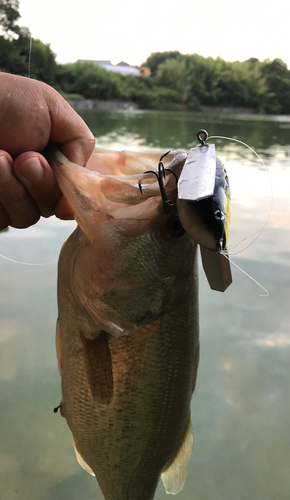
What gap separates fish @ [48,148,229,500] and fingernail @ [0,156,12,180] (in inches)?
4.8

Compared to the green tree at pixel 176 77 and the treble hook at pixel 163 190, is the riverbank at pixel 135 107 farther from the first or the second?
the treble hook at pixel 163 190

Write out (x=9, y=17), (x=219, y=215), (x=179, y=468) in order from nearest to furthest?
1. (x=219, y=215)
2. (x=179, y=468)
3. (x=9, y=17)

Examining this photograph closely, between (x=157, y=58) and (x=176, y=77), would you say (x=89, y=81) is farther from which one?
(x=157, y=58)

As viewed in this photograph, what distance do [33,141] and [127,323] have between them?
1.83 ft

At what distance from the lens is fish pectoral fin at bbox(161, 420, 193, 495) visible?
124 cm

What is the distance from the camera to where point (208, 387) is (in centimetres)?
283

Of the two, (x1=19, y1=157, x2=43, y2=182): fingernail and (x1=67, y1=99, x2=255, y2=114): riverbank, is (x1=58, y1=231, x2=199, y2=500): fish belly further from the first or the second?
(x1=67, y1=99, x2=255, y2=114): riverbank

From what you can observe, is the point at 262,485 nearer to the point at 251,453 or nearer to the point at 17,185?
the point at 251,453

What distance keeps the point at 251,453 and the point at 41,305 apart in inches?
83.6

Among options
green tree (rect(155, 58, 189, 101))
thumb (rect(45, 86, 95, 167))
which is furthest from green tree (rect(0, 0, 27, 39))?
green tree (rect(155, 58, 189, 101))

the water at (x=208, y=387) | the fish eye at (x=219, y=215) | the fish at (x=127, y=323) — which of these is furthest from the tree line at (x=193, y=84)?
the fish eye at (x=219, y=215)

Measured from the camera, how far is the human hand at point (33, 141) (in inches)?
40.3

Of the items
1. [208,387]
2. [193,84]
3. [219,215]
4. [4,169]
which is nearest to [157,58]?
[193,84]

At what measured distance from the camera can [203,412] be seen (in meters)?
2.63
